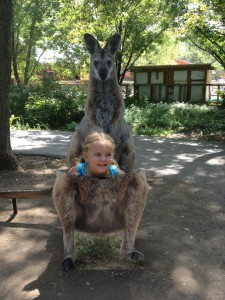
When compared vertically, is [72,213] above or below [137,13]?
below

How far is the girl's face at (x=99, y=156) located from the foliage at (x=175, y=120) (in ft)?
34.4

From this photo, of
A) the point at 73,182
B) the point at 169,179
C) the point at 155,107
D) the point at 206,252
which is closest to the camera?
the point at 73,182

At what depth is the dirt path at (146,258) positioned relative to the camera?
9.92ft

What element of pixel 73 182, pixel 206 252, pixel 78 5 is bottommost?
pixel 206 252

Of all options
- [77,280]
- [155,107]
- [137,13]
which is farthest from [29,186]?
[137,13]

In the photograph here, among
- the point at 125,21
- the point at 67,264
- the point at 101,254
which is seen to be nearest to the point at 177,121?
the point at 125,21

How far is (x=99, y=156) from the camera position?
10.7ft

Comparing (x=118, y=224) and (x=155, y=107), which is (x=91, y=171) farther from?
(x=155, y=107)

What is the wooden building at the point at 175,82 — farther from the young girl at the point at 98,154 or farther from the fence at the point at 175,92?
the young girl at the point at 98,154

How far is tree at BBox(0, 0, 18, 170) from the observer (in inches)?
255

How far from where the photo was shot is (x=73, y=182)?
3.24 m

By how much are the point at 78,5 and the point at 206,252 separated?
13618 millimetres

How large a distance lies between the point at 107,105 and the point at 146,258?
2.38 meters

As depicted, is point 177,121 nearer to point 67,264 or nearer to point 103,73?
point 103,73
